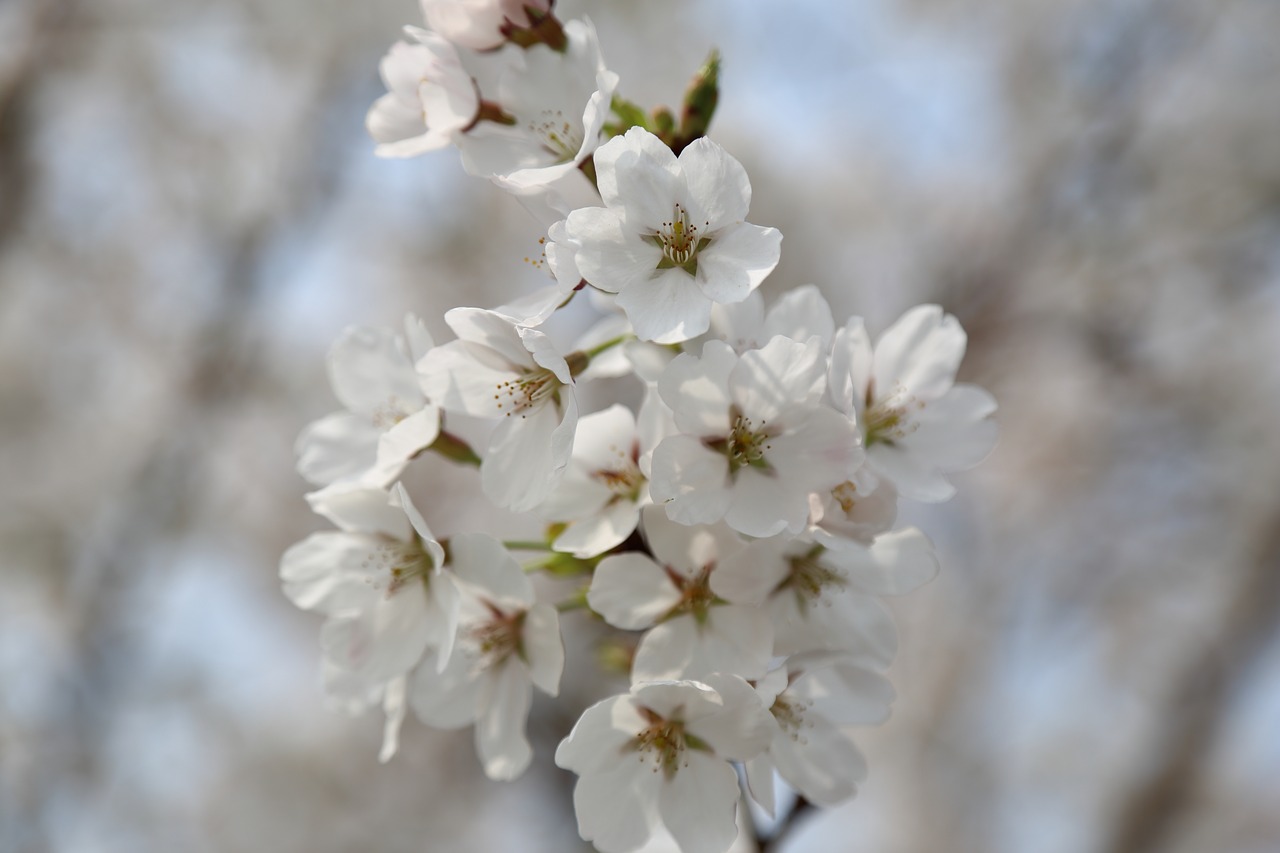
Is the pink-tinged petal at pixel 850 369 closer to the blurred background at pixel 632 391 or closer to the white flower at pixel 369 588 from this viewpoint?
the white flower at pixel 369 588

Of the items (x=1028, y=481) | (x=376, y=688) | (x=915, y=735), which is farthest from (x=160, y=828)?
(x=1028, y=481)

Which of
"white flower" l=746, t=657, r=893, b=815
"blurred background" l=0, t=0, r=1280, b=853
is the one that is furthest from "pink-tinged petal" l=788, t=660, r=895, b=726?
"blurred background" l=0, t=0, r=1280, b=853

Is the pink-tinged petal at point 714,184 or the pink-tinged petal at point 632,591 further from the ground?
the pink-tinged petal at point 714,184

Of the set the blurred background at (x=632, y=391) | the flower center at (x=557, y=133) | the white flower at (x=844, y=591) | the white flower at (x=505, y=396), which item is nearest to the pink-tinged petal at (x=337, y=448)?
the white flower at (x=505, y=396)

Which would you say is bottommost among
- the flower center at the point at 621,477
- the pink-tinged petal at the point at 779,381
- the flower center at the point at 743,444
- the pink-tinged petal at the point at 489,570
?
the pink-tinged petal at the point at 489,570

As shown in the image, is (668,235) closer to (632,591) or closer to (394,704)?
(632,591)

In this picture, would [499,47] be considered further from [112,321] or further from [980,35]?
[112,321]

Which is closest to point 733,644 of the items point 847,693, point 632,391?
point 847,693
